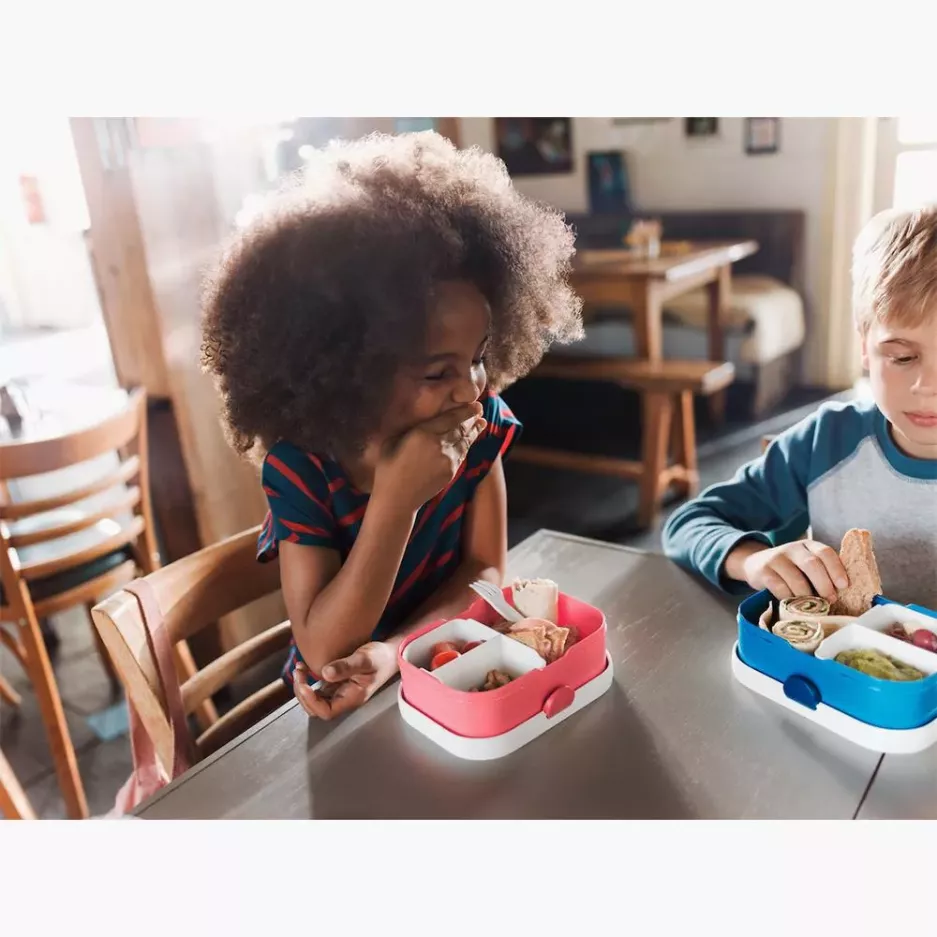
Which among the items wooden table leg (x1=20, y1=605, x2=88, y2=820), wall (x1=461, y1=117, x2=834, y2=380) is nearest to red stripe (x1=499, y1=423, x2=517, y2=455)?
wall (x1=461, y1=117, x2=834, y2=380)

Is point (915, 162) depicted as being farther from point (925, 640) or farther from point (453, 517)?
point (453, 517)

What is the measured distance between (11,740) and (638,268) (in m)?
0.75

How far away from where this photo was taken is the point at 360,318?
633 millimetres

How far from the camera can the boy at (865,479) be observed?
0.66 metres

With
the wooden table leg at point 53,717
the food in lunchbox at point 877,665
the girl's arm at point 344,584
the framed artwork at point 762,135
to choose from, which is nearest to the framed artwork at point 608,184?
the framed artwork at point 762,135

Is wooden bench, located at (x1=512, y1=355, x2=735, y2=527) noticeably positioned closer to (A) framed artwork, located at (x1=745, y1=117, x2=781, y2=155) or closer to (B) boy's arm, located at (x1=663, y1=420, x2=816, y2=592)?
(B) boy's arm, located at (x1=663, y1=420, x2=816, y2=592)

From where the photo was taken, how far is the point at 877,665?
578 millimetres

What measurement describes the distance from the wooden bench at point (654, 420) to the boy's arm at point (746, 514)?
45 millimetres

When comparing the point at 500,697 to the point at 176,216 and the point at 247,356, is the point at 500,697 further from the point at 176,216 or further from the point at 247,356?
the point at 176,216

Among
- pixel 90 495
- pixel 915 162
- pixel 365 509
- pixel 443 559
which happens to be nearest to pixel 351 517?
pixel 365 509

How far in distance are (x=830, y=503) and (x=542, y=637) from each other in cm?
34

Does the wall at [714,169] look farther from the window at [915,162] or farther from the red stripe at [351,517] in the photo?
the red stripe at [351,517]

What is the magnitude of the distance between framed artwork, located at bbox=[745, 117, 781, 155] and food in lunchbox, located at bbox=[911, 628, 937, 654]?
41 cm

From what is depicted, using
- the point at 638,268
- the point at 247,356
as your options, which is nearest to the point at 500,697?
the point at 247,356
